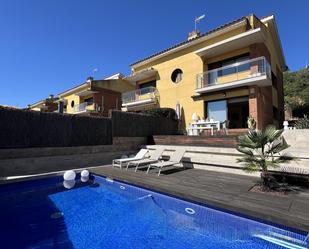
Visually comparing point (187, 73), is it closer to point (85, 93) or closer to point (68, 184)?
point (68, 184)

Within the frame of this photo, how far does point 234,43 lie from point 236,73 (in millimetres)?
2190

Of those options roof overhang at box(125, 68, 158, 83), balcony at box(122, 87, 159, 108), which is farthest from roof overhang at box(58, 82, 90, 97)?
balcony at box(122, 87, 159, 108)

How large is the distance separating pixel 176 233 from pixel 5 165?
739 centimetres

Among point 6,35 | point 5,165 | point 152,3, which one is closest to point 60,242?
point 5,165

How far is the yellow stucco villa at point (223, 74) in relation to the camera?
13.8 meters

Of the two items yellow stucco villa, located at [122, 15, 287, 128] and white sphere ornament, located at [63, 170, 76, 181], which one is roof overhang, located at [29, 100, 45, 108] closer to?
yellow stucco villa, located at [122, 15, 287, 128]

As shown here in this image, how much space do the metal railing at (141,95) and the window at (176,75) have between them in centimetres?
226

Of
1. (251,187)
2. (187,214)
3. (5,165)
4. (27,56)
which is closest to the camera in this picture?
(187,214)

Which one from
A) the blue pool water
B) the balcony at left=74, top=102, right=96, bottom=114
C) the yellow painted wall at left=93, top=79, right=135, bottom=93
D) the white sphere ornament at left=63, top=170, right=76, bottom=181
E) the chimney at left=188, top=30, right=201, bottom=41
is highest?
the chimney at left=188, top=30, right=201, bottom=41

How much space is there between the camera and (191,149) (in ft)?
32.4

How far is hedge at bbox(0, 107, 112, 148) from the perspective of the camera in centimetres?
826

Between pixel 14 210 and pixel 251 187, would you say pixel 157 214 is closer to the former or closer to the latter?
pixel 251 187

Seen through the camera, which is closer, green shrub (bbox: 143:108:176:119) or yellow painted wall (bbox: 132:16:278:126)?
yellow painted wall (bbox: 132:16:278:126)

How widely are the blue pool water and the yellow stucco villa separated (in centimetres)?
1097
